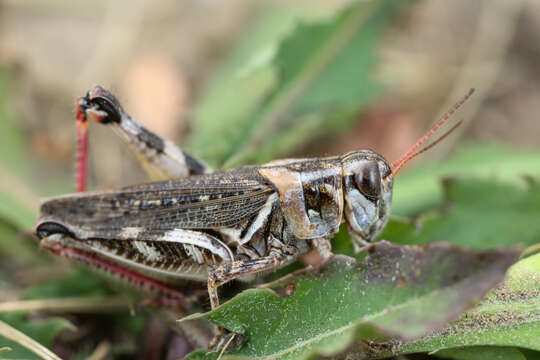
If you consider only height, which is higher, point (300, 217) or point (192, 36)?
point (192, 36)

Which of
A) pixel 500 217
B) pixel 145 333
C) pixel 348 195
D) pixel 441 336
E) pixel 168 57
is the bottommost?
pixel 441 336

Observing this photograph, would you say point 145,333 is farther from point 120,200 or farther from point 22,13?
point 22,13

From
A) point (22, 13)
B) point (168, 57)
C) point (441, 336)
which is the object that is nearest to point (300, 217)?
point (441, 336)

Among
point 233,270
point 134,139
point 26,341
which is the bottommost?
point 26,341

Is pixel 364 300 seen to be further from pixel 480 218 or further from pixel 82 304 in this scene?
pixel 82 304

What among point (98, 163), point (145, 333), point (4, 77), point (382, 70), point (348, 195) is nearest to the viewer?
point (348, 195)

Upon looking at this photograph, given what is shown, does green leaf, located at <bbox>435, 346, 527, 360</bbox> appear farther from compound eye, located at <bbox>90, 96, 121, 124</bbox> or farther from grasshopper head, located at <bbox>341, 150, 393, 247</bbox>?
compound eye, located at <bbox>90, 96, 121, 124</bbox>

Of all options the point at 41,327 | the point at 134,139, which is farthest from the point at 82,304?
the point at 134,139

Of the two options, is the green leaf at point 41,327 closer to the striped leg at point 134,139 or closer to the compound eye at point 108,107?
the striped leg at point 134,139
